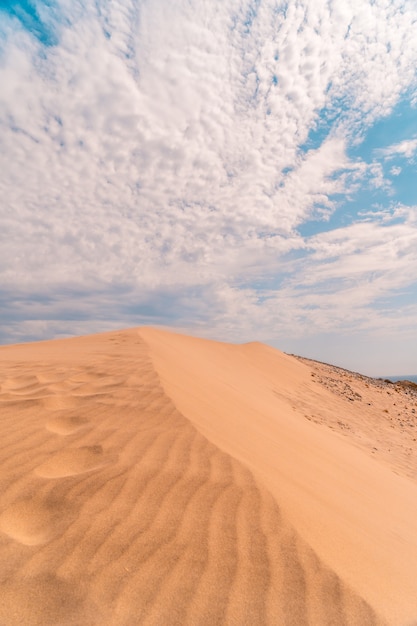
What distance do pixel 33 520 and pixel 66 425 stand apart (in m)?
1.34

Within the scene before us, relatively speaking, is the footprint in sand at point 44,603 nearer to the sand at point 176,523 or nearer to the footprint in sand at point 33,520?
the sand at point 176,523

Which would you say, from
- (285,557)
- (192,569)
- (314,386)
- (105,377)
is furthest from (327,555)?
(314,386)

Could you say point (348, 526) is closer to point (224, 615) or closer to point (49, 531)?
point (224, 615)

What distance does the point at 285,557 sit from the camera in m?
2.03

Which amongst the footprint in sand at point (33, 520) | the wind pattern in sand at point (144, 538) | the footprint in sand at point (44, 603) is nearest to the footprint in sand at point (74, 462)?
the wind pattern in sand at point (144, 538)

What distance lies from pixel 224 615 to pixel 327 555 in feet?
2.50

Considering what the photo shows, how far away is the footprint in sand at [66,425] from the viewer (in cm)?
332

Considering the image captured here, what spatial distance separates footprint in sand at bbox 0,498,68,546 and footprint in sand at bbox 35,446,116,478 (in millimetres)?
320

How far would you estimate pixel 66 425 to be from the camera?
346 cm

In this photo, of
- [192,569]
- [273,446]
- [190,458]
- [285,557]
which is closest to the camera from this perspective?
[192,569]

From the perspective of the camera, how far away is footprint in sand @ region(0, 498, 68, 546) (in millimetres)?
2033

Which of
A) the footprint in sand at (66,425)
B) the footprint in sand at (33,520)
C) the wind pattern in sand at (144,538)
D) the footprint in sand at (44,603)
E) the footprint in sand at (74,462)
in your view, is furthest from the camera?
the footprint in sand at (66,425)

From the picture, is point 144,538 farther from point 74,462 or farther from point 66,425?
point 66,425

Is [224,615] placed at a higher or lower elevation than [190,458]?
lower
